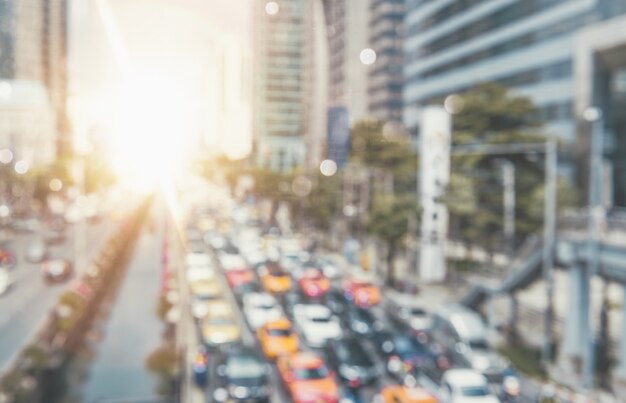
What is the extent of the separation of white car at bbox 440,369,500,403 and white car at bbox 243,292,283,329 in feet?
22.9

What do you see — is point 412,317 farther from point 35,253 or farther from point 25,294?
point 35,253

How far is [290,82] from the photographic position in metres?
74.2

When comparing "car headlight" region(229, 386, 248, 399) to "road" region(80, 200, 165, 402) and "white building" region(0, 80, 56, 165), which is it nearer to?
"road" region(80, 200, 165, 402)

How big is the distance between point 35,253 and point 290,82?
47.5m

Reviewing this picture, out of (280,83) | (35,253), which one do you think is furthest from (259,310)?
(280,83)

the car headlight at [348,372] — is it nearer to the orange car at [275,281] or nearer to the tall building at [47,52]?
the orange car at [275,281]

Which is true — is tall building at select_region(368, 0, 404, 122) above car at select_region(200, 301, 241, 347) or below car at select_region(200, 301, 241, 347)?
above

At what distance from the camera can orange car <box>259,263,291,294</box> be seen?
2603 centimetres

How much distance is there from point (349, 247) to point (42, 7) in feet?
110

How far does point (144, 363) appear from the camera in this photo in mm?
18922

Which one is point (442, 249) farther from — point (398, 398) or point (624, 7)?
point (398, 398)

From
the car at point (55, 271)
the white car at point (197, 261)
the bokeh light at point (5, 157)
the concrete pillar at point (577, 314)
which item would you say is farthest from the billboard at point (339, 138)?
the concrete pillar at point (577, 314)

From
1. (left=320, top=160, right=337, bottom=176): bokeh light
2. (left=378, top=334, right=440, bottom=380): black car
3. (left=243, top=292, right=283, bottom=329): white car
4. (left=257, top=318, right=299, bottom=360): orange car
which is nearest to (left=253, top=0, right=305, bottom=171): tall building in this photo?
(left=320, top=160, right=337, bottom=176): bokeh light

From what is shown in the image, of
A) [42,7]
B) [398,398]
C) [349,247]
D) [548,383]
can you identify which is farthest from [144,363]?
[42,7]
